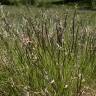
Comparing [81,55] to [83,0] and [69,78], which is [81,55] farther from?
[83,0]

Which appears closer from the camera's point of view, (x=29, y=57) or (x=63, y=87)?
(x=63, y=87)

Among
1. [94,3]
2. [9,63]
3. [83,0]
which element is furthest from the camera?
[83,0]

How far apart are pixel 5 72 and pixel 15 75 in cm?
25

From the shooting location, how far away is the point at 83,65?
3.87 metres

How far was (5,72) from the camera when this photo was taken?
3.69 m

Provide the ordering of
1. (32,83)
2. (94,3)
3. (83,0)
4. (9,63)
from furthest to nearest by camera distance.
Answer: (83,0)
(94,3)
(9,63)
(32,83)

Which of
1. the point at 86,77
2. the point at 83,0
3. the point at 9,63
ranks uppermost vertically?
the point at 9,63

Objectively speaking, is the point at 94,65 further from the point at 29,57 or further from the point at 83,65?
the point at 29,57

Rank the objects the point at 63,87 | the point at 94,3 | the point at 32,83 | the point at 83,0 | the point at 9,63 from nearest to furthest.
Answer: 1. the point at 63,87
2. the point at 32,83
3. the point at 9,63
4. the point at 94,3
5. the point at 83,0

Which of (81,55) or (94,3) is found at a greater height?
(81,55)

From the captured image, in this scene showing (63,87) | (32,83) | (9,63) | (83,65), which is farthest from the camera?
(83,65)

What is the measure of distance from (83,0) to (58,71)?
15.8 meters

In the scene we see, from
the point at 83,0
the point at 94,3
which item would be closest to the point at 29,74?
the point at 94,3

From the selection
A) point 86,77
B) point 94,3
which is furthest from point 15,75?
point 94,3
